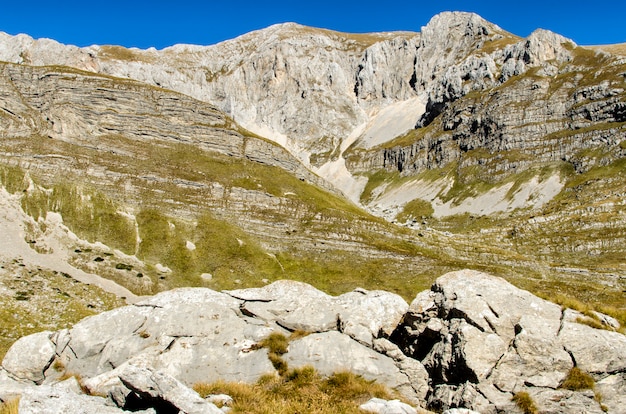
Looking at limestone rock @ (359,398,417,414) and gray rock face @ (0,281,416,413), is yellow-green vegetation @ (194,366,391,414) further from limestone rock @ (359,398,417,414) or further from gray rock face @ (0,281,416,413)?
gray rock face @ (0,281,416,413)

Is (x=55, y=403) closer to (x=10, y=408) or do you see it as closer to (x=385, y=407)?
(x=10, y=408)

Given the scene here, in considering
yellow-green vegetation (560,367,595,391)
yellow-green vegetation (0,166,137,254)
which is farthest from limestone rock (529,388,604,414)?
yellow-green vegetation (0,166,137,254)

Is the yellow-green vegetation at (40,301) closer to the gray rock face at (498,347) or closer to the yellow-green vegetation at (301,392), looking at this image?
the yellow-green vegetation at (301,392)

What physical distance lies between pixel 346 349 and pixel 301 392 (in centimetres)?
368

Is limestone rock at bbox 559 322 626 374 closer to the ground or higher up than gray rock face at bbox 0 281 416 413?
higher up

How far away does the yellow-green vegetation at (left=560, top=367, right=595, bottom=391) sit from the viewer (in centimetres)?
1534

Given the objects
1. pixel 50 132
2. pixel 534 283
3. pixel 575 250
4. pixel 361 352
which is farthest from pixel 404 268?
pixel 50 132

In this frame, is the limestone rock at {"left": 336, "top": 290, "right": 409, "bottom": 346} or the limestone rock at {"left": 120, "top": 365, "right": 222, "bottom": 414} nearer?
the limestone rock at {"left": 120, "top": 365, "right": 222, "bottom": 414}

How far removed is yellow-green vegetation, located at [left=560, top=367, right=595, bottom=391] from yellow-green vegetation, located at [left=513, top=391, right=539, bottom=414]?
1.54 meters

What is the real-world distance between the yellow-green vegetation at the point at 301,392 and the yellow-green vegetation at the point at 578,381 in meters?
6.67

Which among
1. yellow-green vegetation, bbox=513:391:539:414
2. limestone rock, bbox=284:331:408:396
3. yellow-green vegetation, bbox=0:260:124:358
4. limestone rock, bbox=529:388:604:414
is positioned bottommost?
yellow-green vegetation, bbox=0:260:124:358

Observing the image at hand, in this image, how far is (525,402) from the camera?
1513cm

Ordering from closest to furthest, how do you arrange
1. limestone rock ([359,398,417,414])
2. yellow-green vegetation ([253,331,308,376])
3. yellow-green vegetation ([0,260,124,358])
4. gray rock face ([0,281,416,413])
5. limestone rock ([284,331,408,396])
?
1. limestone rock ([359,398,417,414])
2. limestone rock ([284,331,408,396])
3. yellow-green vegetation ([253,331,308,376])
4. gray rock face ([0,281,416,413])
5. yellow-green vegetation ([0,260,124,358])

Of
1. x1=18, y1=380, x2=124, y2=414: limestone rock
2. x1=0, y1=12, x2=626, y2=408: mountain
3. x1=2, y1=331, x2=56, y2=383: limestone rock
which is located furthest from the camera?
x1=0, y1=12, x2=626, y2=408: mountain
